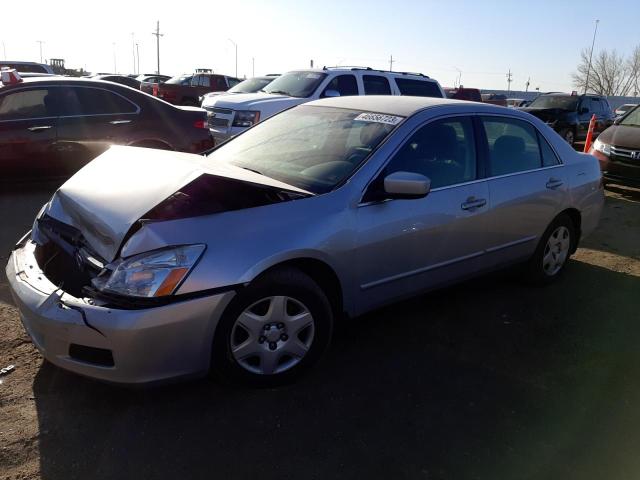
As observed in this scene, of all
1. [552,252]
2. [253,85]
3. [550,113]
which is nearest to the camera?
[552,252]

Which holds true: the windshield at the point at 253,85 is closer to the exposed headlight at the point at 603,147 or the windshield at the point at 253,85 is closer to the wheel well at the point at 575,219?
the exposed headlight at the point at 603,147

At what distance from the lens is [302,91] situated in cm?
991

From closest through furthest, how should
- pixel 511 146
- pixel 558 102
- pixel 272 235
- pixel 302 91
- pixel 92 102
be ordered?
pixel 272 235
pixel 511 146
pixel 92 102
pixel 302 91
pixel 558 102

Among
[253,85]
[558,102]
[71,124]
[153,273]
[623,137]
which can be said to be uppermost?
[253,85]

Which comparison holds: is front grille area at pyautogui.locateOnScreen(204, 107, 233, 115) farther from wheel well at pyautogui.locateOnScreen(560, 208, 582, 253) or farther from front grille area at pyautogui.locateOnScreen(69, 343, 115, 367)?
front grille area at pyautogui.locateOnScreen(69, 343, 115, 367)

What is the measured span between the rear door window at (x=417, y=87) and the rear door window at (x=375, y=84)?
0.28m

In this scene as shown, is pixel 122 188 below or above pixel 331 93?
below

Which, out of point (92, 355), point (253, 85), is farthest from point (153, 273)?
point (253, 85)

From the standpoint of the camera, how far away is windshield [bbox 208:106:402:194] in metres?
3.38

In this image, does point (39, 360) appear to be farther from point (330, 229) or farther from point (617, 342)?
point (617, 342)

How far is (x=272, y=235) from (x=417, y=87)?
860 cm

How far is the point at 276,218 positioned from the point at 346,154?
87 centimetres

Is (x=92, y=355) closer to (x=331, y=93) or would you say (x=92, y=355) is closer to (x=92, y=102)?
(x=92, y=102)

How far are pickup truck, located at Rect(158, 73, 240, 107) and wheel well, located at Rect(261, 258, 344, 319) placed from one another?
1870cm
